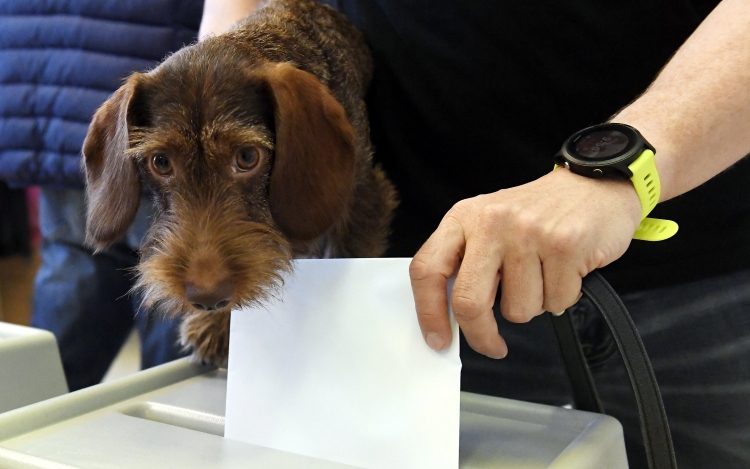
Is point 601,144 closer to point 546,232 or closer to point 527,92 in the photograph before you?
point 546,232

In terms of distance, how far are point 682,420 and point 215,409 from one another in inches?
32.0

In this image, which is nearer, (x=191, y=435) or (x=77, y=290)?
(x=191, y=435)

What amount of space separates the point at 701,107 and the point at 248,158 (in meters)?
0.57

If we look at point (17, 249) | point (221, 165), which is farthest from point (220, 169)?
point (17, 249)

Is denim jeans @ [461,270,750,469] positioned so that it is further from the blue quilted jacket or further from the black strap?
the blue quilted jacket

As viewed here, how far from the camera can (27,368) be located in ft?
3.16

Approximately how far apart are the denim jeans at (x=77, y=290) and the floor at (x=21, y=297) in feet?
3.44

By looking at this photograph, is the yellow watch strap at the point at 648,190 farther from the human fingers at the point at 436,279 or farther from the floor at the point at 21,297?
the floor at the point at 21,297

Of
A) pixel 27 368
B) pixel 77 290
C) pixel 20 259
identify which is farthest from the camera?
pixel 20 259

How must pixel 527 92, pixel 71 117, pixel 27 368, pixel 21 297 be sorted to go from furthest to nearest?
1. pixel 21 297
2. pixel 71 117
3. pixel 527 92
4. pixel 27 368

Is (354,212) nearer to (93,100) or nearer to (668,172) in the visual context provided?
(668,172)

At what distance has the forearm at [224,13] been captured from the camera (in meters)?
1.25

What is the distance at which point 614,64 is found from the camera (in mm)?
1062

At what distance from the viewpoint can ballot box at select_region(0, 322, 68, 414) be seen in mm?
932
